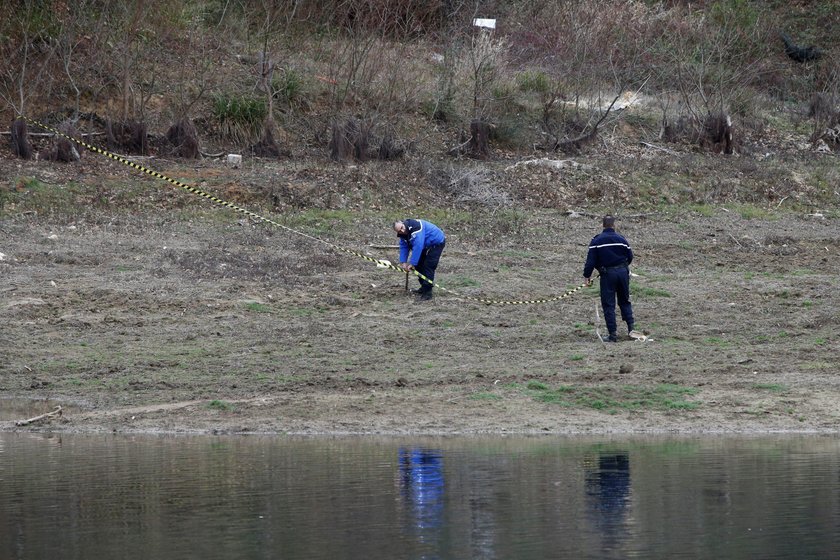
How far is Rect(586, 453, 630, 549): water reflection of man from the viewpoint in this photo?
905cm

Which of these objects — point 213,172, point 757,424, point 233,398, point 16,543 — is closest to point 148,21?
point 213,172

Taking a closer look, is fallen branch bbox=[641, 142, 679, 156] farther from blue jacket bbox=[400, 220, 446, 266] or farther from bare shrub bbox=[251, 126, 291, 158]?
blue jacket bbox=[400, 220, 446, 266]

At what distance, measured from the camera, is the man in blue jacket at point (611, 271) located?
15703 mm

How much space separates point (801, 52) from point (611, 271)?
26959 millimetres

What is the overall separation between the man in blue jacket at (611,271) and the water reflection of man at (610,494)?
170 inches

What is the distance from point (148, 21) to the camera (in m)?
28.1

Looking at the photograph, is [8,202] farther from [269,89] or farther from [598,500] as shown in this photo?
[598,500]

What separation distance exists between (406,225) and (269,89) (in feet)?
33.2

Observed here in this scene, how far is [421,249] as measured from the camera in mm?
17516

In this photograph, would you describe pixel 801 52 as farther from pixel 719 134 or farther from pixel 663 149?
pixel 663 149

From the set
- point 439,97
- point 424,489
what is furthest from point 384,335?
point 439,97

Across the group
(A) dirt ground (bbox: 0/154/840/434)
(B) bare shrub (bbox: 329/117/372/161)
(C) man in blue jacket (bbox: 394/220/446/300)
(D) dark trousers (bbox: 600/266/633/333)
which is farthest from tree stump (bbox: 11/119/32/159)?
(D) dark trousers (bbox: 600/266/633/333)

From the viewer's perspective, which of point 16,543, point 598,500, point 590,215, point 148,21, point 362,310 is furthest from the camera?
point 148,21

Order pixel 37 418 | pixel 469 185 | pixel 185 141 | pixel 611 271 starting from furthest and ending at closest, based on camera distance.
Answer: pixel 185 141
pixel 469 185
pixel 611 271
pixel 37 418
